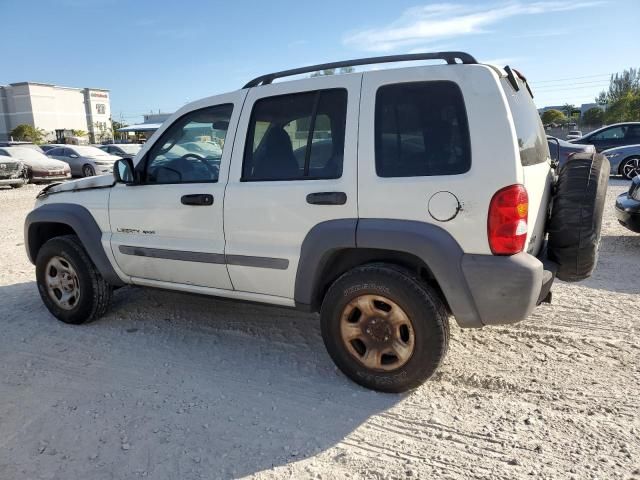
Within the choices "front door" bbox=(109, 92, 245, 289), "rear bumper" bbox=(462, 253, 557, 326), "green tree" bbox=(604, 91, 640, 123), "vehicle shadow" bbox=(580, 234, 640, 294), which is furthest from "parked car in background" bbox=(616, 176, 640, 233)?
"green tree" bbox=(604, 91, 640, 123)

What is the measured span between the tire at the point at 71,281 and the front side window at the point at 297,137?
189cm

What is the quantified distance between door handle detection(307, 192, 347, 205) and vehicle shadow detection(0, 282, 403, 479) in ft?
3.97

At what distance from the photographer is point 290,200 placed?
10.5 ft

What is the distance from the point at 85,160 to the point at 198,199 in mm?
18092

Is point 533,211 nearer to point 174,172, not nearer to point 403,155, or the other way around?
point 403,155

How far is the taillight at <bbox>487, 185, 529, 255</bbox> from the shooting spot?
8.65 ft

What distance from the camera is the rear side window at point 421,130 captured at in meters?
2.77

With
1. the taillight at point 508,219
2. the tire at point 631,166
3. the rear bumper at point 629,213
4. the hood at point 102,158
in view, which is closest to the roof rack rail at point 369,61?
the taillight at point 508,219

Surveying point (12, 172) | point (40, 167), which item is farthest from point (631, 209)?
point (40, 167)

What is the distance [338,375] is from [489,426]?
1.06 m

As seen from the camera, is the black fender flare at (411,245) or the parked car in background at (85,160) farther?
the parked car in background at (85,160)

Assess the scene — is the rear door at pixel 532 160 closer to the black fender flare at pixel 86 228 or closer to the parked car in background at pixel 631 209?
the black fender flare at pixel 86 228

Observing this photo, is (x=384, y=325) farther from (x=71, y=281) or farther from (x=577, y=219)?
(x=71, y=281)

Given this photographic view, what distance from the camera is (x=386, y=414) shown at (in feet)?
9.64
